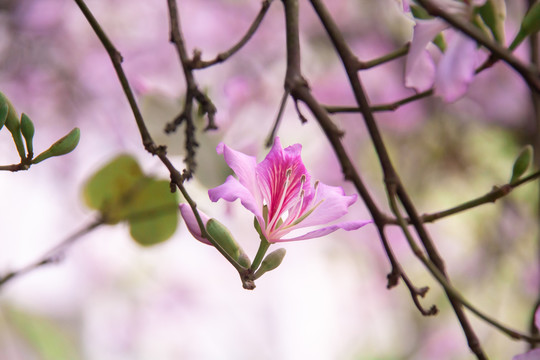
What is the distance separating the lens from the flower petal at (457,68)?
16.7 inches

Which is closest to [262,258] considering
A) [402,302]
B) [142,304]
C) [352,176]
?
[352,176]

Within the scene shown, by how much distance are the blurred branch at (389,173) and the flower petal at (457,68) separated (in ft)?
0.20

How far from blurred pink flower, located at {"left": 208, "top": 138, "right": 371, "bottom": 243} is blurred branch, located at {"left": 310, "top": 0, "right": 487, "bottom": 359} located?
1.3 inches

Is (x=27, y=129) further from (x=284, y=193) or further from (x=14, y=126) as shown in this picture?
(x=284, y=193)

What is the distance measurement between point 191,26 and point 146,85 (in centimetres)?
155

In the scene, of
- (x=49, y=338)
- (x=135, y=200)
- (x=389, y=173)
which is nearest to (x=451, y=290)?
(x=389, y=173)

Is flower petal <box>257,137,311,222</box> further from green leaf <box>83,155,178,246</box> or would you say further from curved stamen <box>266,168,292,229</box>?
green leaf <box>83,155,178,246</box>

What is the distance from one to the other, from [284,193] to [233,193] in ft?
0.23

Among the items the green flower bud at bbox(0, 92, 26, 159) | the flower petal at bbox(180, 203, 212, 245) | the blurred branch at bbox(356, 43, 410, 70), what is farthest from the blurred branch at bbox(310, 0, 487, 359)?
the green flower bud at bbox(0, 92, 26, 159)

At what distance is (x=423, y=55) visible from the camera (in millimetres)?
459

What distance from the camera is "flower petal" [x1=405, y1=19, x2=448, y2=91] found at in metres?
0.42

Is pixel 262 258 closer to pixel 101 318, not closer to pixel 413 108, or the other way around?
pixel 413 108

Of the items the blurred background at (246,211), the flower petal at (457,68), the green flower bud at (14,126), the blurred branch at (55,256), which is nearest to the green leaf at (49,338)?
the blurred background at (246,211)

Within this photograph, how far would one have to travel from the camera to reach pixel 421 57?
1.50 ft
